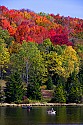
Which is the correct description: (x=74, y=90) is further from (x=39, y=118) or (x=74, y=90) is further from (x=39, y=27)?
(x=39, y=27)

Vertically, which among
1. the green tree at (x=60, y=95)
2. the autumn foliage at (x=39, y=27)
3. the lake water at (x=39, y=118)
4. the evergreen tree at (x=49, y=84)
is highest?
the autumn foliage at (x=39, y=27)

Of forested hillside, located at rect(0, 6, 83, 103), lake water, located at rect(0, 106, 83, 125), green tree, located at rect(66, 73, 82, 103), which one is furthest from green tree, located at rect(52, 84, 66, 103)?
lake water, located at rect(0, 106, 83, 125)

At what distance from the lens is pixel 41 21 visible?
165750mm

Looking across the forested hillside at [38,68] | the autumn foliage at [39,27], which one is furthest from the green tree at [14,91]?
the autumn foliage at [39,27]

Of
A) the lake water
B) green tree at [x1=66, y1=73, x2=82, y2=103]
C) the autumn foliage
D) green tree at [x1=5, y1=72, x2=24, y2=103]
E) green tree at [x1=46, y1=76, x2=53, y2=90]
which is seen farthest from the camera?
the autumn foliage

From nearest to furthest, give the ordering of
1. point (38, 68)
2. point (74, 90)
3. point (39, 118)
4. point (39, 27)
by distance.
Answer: point (39, 118) < point (74, 90) < point (38, 68) < point (39, 27)

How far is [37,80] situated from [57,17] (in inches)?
4316

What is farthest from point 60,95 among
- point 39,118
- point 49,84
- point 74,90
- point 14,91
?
point 39,118

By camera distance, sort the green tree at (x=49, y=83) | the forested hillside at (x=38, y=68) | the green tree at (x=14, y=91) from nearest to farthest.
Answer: the green tree at (x=14, y=91), the forested hillside at (x=38, y=68), the green tree at (x=49, y=83)

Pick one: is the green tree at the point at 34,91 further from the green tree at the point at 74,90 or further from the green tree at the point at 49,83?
the green tree at the point at 49,83

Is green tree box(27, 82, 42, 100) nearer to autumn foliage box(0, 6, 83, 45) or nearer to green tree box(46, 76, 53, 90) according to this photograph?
green tree box(46, 76, 53, 90)

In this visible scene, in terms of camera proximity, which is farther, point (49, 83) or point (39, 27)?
point (39, 27)

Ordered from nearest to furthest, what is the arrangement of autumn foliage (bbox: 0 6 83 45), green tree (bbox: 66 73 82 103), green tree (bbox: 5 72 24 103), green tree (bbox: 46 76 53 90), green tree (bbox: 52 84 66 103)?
1. green tree (bbox: 5 72 24 103)
2. green tree (bbox: 52 84 66 103)
3. green tree (bbox: 66 73 82 103)
4. green tree (bbox: 46 76 53 90)
5. autumn foliage (bbox: 0 6 83 45)

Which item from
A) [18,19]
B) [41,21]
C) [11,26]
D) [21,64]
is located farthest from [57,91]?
[41,21]
